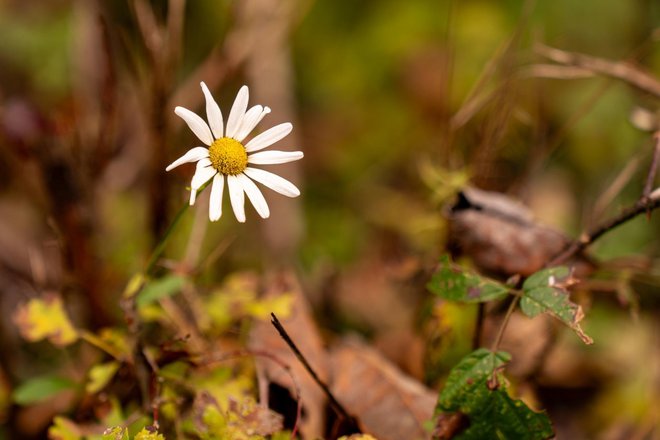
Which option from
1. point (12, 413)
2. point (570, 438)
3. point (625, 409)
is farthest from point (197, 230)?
point (625, 409)

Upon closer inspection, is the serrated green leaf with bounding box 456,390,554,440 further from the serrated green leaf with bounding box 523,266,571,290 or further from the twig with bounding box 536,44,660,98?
the twig with bounding box 536,44,660,98

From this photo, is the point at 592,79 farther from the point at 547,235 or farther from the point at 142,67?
the point at 142,67

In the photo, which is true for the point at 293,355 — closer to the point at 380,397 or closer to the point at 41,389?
the point at 380,397

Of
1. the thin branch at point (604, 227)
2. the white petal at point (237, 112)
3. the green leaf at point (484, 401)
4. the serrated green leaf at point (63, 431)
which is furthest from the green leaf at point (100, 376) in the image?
the thin branch at point (604, 227)

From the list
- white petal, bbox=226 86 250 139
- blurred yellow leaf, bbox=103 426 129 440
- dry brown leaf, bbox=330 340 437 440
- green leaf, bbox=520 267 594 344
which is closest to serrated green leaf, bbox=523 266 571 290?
green leaf, bbox=520 267 594 344

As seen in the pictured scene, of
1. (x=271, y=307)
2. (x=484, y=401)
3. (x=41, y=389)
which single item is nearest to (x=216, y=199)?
(x=271, y=307)
